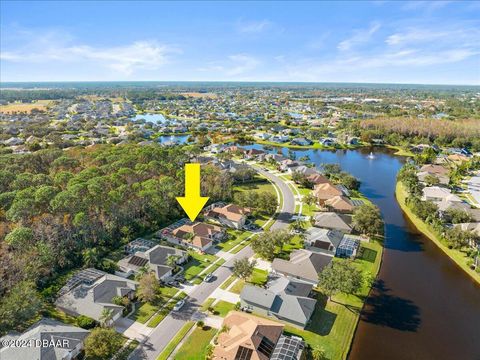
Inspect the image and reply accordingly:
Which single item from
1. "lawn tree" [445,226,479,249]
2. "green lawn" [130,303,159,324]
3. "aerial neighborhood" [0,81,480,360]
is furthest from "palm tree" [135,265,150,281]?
"lawn tree" [445,226,479,249]

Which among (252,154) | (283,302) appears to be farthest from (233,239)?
(252,154)

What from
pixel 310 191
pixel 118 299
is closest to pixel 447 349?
pixel 118 299

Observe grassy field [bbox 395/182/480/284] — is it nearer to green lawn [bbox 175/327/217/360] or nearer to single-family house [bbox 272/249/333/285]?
single-family house [bbox 272/249/333/285]

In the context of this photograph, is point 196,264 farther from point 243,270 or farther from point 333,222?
point 333,222

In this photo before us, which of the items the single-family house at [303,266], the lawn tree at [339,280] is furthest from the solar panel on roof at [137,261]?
the lawn tree at [339,280]

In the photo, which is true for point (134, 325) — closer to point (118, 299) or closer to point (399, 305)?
point (118, 299)
